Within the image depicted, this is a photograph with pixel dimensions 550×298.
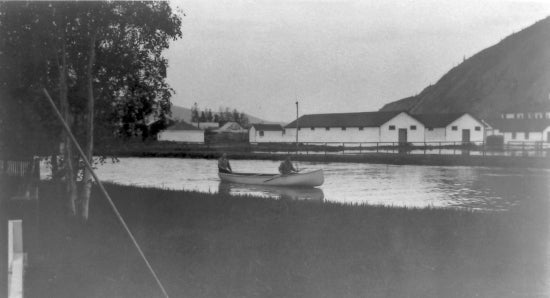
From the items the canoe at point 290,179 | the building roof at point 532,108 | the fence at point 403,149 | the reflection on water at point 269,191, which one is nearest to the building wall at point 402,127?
the fence at point 403,149

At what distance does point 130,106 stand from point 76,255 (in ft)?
18.2

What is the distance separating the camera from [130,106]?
15.3m

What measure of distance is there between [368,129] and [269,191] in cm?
4552

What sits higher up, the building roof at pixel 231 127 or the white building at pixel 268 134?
the building roof at pixel 231 127

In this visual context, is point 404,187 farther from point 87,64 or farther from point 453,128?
point 453,128

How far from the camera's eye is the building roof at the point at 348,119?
228ft

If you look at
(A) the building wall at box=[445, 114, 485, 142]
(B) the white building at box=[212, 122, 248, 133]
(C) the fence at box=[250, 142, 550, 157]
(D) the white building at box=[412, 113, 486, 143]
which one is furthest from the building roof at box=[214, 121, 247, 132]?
(A) the building wall at box=[445, 114, 485, 142]

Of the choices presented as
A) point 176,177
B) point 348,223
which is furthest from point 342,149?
point 348,223

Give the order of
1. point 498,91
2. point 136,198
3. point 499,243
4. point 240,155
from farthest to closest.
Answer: point 498,91 < point 240,155 < point 136,198 < point 499,243

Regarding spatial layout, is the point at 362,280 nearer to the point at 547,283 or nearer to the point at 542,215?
the point at 547,283

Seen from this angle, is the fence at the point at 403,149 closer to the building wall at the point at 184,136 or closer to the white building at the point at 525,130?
the white building at the point at 525,130

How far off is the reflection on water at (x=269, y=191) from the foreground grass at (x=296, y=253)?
24.5 ft

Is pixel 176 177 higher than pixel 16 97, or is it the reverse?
pixel 16 97

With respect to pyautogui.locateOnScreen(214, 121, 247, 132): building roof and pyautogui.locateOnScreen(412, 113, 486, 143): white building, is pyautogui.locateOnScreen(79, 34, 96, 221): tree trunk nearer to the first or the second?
pyautogui.locateOnScreen(412, 113, 486, 143): white building
